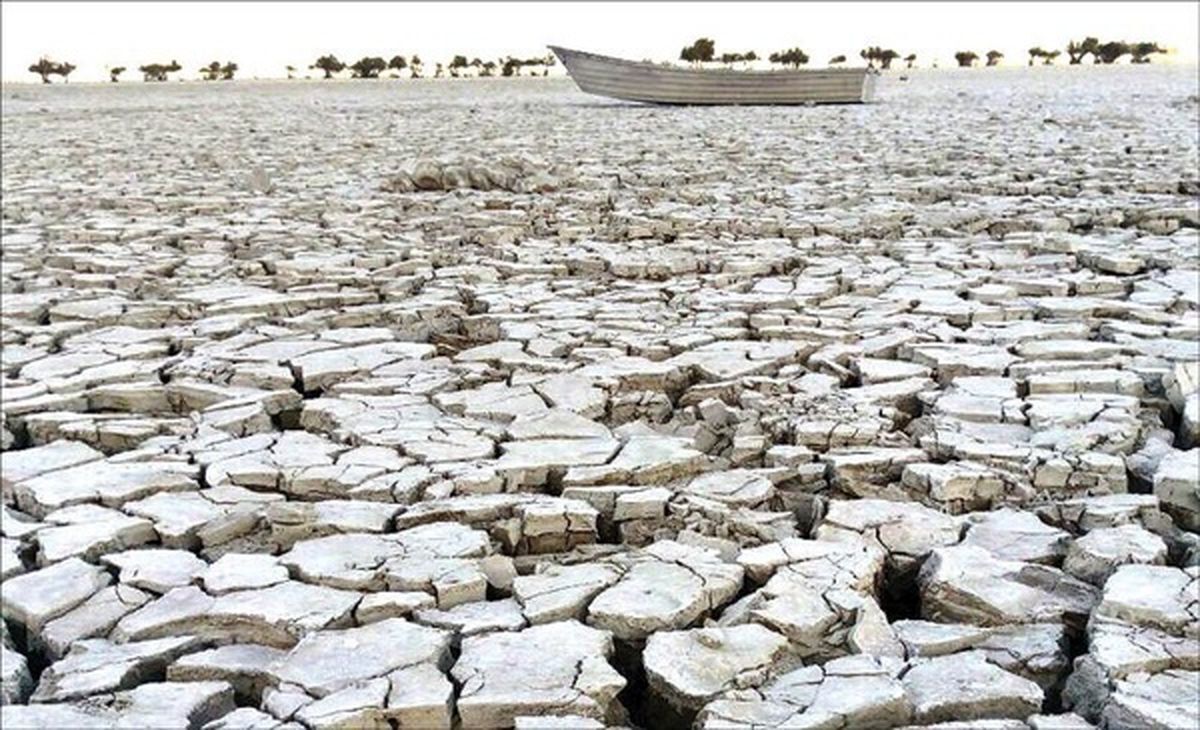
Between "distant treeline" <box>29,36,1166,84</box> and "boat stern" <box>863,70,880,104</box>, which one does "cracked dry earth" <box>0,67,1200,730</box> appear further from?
"distant treeline" <box>29,36,1166,84</box>

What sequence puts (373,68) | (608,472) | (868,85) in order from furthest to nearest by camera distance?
(373,68) < (868,85) < (608,472)

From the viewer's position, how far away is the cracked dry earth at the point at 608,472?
6.03 feet

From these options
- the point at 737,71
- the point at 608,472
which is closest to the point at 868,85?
the point at 737,71

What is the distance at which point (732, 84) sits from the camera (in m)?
20.1

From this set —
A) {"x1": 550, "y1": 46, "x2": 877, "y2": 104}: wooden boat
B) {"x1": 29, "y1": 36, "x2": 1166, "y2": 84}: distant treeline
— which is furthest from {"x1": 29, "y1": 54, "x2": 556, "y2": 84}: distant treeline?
Answer: {"x1": 550, "y1": 46, "x2": 877, "y2": 104}: wooden boat

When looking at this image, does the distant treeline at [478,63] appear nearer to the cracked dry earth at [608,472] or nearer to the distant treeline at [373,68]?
the distant treeline at [373,68]

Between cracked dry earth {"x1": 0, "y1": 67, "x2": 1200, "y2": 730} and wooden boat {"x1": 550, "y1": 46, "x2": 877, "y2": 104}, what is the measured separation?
1407 centimetres

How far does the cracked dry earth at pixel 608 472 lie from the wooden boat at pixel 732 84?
14.1m

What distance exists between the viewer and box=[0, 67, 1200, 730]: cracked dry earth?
1839 mm

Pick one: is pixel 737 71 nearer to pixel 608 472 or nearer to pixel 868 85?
pixel 868 85

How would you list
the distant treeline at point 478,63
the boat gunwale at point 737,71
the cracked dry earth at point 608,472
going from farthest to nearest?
the distant treeline at point 478,63 < the boat gunwale at point 737,71 < the cracked dry earth at point 608,472

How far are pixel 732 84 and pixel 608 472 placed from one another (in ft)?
60.2

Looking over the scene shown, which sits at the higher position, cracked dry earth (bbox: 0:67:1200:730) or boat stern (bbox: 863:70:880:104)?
boat stern (bbox: 863:70:880:104)

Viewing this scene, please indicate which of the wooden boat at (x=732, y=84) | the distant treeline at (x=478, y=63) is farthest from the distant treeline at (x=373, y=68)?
the wooden boat at (x=732, y=84)
